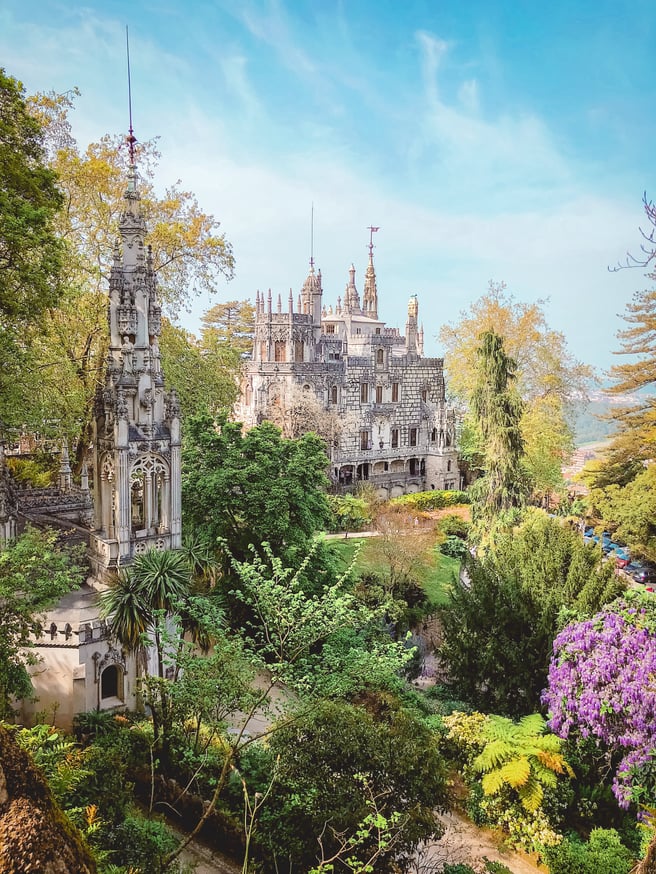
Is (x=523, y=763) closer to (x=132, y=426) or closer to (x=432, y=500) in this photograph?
(x=132, y=426)

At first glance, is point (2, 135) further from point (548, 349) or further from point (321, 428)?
point (548, 349)

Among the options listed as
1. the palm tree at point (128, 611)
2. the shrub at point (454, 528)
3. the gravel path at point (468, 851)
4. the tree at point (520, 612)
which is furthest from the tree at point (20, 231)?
the shrub at point (454, 528)

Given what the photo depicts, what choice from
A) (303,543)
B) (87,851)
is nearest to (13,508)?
(303,543)

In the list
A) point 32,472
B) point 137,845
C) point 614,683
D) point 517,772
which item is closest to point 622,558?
point 614,683

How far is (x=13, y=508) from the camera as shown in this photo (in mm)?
13820

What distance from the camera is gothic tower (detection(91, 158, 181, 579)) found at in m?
14.0

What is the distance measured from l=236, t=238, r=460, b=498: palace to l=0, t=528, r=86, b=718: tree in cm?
2480

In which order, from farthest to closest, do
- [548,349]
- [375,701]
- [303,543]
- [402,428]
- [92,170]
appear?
[402,428]
[548,349]
[92,170]
[303,543]
[375,701]

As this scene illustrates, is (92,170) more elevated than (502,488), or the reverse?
(92,170)

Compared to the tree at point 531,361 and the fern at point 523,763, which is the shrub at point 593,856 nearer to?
the fern at point 523,763

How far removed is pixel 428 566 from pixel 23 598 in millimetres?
18908

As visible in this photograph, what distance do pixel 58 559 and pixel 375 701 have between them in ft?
23.3

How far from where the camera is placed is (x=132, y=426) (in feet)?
46.6

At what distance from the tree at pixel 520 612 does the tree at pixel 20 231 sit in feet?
43.1
